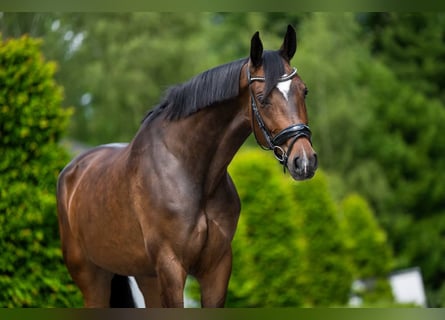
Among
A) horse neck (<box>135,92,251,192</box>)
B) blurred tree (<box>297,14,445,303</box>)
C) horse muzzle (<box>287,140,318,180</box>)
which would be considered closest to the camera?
horse muzzle (<box>287,140,318,180</box>)

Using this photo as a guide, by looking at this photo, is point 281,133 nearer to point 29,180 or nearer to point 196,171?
point 196,171

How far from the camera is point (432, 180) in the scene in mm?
26484

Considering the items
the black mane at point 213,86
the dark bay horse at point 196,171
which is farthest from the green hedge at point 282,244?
the black mane at point 213,86

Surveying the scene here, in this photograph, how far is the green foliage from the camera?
5.95m

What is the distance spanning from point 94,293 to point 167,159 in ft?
4.03

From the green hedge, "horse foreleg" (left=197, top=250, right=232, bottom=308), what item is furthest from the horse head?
the green hedge

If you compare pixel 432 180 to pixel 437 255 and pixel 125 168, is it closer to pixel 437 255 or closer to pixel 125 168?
pixel 437 255

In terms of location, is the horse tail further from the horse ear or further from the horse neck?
the horse ear

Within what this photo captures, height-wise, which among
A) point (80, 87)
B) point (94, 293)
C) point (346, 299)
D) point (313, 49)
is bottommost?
point (94, 293)

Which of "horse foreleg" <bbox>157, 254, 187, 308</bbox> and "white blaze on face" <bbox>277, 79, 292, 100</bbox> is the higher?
"white blaze on face" <bbox>277, 79, 292, 100</bbox>

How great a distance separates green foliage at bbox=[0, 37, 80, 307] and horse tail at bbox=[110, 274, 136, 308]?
4.76 feet

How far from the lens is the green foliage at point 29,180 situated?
5945 millimetres

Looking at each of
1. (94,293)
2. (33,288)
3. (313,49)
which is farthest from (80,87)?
(94,293)

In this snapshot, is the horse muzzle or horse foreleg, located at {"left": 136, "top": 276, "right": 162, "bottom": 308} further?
horse foreleg, located at {"left": 136, "top": 276, "right": 162, "bottom": 308}
